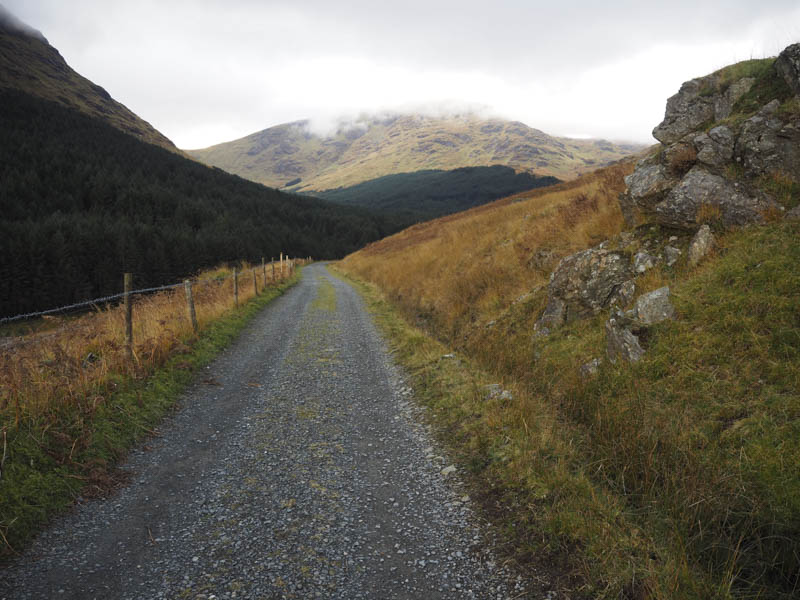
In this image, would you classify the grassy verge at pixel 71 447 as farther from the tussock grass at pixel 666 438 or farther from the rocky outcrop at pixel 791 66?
the rocky outcrop at pixel 791 66

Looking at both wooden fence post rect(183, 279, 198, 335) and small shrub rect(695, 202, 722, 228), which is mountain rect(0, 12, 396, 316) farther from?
small shrub rect(695, 202, 722, 228)

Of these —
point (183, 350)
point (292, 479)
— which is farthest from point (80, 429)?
point (183, 350)

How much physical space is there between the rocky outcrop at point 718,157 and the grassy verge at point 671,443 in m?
0.91

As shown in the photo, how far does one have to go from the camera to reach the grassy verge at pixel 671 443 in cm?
345

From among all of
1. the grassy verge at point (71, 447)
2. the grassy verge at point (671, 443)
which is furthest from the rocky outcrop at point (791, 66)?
the grassy verge at point (71, 447)

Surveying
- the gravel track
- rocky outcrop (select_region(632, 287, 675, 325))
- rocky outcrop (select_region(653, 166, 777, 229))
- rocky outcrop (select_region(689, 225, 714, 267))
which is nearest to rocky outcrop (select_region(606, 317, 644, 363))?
rocky outcrop (select_region(632, 287, 675, 325))

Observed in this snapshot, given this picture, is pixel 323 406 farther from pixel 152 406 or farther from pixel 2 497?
pixel 2 497

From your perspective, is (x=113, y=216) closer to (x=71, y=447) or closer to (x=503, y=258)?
(x=503, y=258)

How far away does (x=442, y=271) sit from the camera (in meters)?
19.2

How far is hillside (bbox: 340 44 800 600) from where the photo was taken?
143 inches

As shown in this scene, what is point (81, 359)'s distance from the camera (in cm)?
805

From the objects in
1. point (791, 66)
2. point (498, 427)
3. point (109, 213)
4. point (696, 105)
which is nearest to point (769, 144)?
point (791, 66)

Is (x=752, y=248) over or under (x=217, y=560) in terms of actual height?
over

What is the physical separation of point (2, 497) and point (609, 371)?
8687 mm
